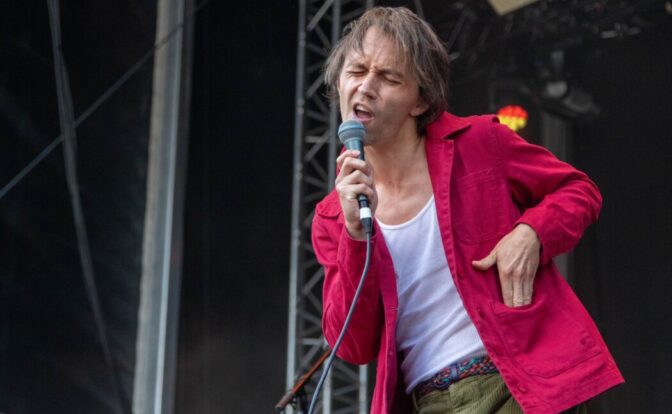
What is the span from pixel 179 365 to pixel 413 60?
326 cm

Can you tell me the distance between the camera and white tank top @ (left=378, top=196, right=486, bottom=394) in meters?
1.59

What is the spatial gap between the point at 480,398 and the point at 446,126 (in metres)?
0.57

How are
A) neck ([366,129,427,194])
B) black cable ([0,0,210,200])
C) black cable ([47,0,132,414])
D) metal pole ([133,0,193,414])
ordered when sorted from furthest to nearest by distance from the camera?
metal pole ([133,0,193,414]), black cable ([47,0,132,414]), black cable ([0,0,210,200]), neck ([366,129,427,194])

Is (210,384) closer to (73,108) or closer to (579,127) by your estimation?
(73,108)

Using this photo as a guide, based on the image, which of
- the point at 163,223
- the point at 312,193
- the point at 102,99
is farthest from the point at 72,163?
the point at 312,193

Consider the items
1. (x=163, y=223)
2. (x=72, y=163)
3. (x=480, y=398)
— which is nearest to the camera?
(x=480, y=398)

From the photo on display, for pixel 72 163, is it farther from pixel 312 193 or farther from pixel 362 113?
pixel 362 113

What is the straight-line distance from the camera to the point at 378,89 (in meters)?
1.66

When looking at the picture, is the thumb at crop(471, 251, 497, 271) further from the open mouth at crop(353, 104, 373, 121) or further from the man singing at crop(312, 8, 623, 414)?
the open mouth at crop(353, 104, 373, 121)

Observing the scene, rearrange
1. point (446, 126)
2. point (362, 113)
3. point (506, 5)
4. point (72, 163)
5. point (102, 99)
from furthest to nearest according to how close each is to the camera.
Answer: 1. point (506, 5)
2. point (102, 99)
3. point (72, 163)
4. point (446, 126)
5. point (362, 113)

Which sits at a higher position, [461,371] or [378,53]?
[378,53]

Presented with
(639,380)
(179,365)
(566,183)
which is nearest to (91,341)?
(179,365)

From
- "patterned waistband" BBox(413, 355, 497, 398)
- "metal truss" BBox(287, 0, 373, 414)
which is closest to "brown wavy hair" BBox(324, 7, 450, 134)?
"patterned waistband" BBox(413, 355, 497, 398)

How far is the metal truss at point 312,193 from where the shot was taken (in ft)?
15.5
